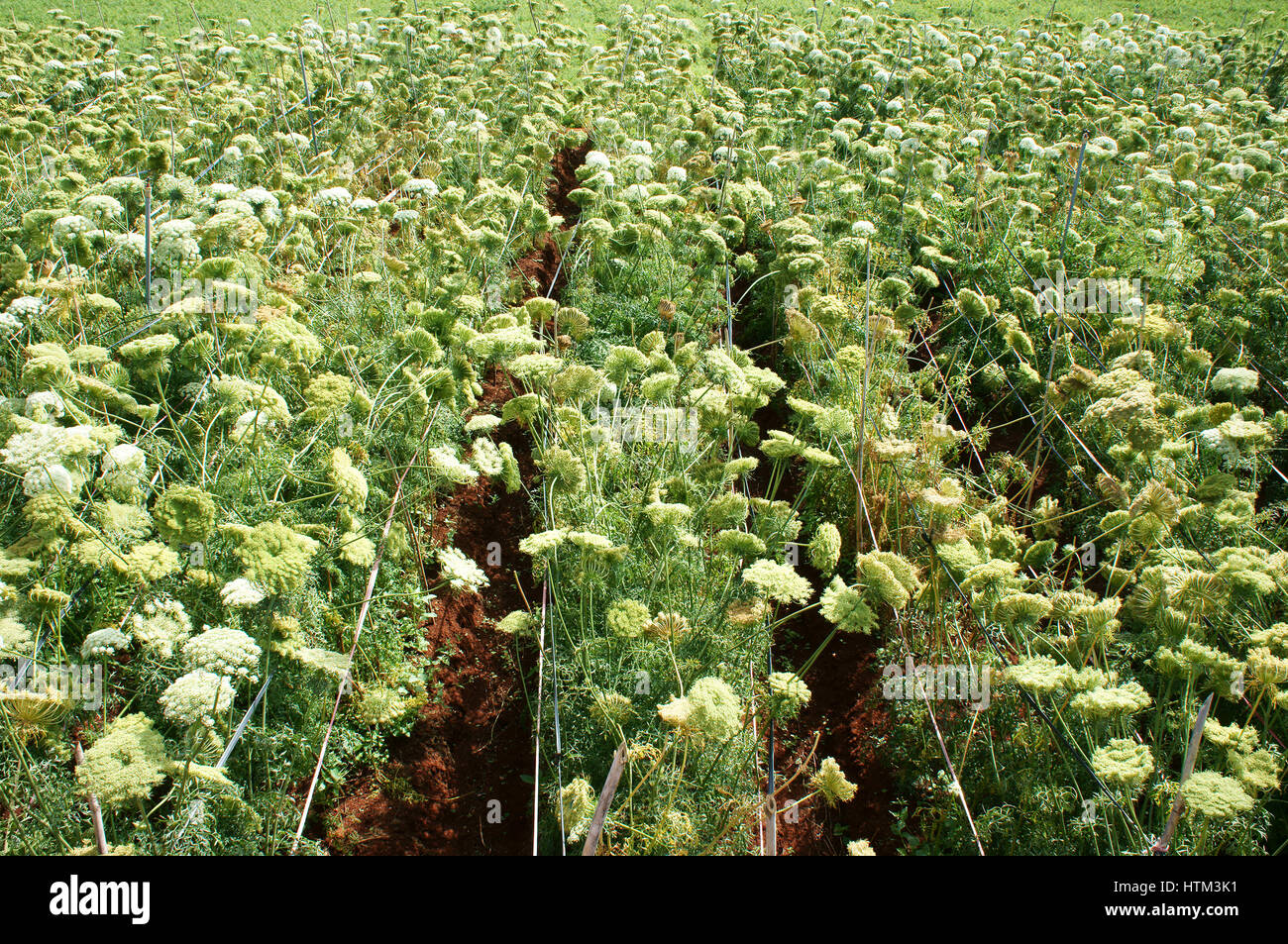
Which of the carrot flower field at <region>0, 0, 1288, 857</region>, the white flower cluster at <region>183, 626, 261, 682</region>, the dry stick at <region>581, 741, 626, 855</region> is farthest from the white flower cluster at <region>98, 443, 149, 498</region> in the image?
the dry stick at <region>581, 741, 626, 855</region>

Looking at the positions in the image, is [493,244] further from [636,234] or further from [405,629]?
[405,629]

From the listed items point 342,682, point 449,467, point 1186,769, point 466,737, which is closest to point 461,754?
point 466,737

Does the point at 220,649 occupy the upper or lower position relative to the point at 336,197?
lower

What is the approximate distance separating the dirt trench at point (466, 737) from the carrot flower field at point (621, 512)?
0.05ft

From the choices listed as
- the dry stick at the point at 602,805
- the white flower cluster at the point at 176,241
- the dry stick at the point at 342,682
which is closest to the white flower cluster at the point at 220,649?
the dry stick at the point at 342,682

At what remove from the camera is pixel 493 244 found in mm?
5270

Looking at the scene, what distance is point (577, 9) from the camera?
13.5m

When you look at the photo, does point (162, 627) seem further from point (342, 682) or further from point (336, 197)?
point (336, 197)

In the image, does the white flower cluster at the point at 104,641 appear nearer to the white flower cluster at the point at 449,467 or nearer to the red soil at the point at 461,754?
the red soil at the point at 461,754

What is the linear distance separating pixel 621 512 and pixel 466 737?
3.87 ft

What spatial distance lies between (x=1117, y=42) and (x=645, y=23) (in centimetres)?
703

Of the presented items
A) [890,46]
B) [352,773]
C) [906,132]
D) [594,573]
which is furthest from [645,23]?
[352,773]

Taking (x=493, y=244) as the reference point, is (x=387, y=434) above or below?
Result: below

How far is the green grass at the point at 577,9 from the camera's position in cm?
1125
